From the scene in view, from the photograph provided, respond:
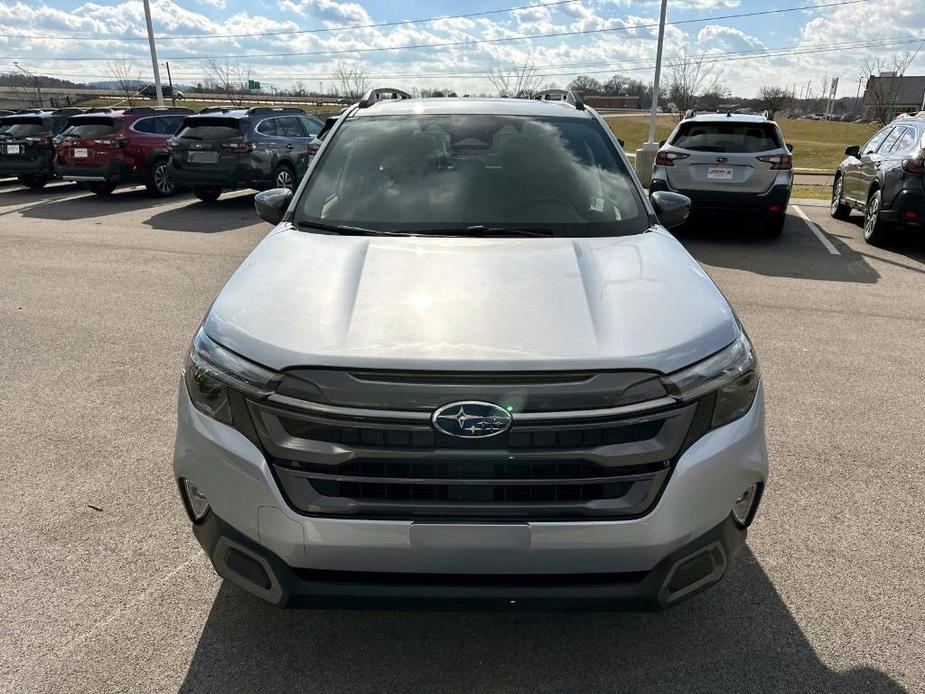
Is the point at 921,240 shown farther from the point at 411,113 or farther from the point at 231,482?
the point at 231,482

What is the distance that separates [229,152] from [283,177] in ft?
3.70

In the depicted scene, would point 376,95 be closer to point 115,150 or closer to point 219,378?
point 219,378

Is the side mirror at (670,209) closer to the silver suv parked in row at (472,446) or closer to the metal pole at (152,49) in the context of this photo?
the silver suv parked in row at (472,446)

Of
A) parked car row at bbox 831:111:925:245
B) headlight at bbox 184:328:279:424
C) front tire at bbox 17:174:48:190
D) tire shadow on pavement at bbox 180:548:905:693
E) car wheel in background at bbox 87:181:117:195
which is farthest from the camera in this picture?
front tire at bbox 17:174:48:190

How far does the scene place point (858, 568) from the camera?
9.71 feet

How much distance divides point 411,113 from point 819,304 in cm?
497

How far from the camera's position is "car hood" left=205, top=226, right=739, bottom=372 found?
6.77 ft

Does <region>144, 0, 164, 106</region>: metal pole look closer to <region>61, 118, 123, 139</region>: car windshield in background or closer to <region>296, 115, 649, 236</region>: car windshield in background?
<region>61, 118, 123, 139</region>: car windshield in background

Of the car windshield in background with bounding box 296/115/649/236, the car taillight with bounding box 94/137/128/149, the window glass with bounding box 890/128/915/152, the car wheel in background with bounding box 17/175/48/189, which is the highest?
the car windshield in background with bounding box 296/115/649/236

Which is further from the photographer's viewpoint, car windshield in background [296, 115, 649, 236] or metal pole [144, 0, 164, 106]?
Answer: metal pole [144, 0, 164, 106]

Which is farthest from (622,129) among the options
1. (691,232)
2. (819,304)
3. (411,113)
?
(411,113)

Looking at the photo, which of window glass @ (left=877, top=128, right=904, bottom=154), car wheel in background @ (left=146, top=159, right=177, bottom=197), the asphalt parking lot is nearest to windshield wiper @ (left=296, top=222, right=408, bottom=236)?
the asphalt parking lot

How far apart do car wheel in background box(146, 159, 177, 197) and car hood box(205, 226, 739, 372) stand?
42.7 ft

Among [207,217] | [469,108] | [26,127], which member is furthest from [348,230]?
[26,127]
